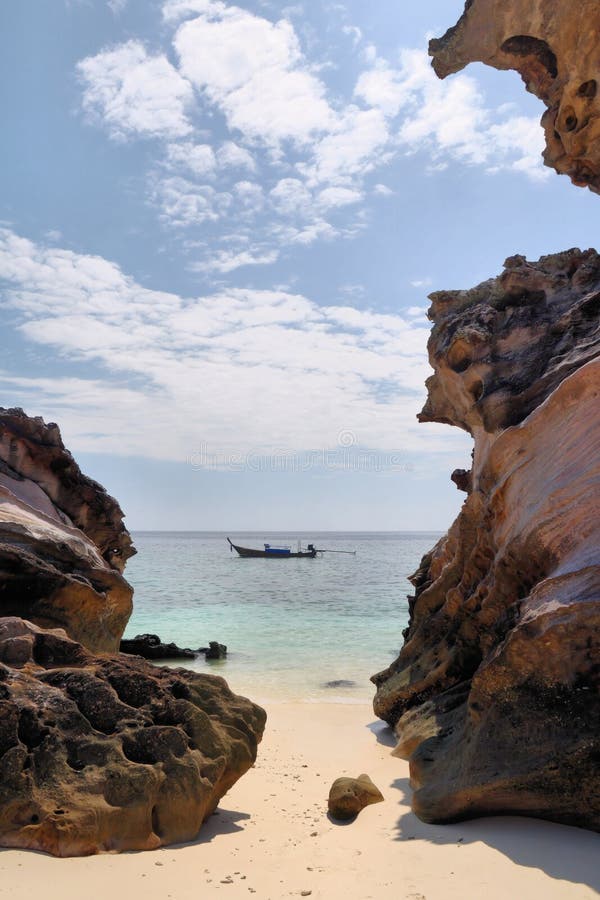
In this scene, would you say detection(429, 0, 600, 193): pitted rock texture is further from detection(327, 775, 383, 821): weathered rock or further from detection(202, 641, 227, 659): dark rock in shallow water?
detection(202, 641, 227, 659): dark rock in shallow water

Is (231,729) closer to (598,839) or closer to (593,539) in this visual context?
(598,839)

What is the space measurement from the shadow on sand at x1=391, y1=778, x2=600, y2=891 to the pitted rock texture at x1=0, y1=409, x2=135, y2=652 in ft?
12.7

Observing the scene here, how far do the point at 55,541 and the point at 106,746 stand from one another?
11.2 ft

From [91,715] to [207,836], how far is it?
998 millimetres

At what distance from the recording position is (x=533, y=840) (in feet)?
11.1

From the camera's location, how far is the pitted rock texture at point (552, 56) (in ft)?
17.7

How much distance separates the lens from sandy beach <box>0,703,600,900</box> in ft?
9.43

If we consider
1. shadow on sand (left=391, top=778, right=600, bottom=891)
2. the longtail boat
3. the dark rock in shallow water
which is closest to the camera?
shadow on sand (left=391, top=778, right=600, bottom=891)

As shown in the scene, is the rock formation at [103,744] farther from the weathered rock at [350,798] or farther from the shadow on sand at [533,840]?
the shadow on sand at [533,840]

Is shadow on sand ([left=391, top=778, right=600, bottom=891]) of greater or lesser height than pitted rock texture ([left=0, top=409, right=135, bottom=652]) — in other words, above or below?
below

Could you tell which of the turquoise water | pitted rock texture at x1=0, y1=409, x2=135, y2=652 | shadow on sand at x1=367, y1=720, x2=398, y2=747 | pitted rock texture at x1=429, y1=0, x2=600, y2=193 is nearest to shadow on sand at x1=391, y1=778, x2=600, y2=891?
shadow on sand at x1=367, y1=720, x2=398, y2=747

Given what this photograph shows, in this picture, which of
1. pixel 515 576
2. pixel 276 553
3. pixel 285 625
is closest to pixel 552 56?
pixel 515 576

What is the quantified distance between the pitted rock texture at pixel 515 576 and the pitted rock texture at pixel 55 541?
11.1 ft

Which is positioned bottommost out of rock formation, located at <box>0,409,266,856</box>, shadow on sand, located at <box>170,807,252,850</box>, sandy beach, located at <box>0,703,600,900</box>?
shadow on sand, located at <box>170,807,252,850</box>
